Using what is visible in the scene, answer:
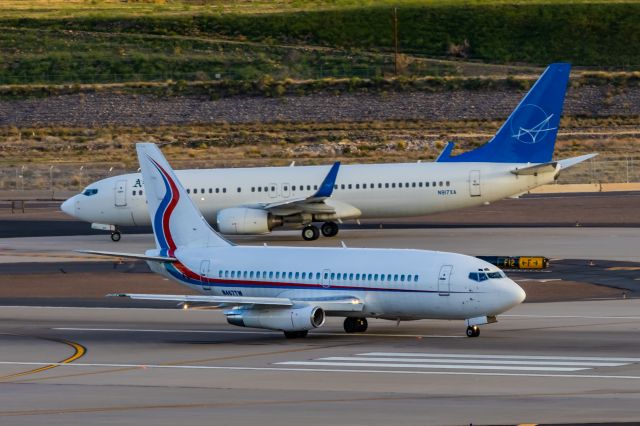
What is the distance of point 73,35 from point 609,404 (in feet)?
493

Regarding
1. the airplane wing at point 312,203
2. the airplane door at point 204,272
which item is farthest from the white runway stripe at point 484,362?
the airplane wing at point 312,203

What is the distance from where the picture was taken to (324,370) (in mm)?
35219

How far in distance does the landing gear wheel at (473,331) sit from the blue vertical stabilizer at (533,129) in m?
28.8

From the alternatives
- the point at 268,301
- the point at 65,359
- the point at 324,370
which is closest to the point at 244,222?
the point at 268,301

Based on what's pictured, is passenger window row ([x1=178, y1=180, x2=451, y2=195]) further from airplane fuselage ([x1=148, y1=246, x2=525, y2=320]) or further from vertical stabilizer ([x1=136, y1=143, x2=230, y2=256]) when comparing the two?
airplane fuselage ([x1=148, y1=246, x2=525, y2=320])

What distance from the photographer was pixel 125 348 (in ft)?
133

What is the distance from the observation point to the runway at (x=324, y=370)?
29.0m

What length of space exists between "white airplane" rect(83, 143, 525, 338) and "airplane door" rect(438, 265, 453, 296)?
0.03m

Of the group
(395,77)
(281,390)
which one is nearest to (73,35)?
(395,77)

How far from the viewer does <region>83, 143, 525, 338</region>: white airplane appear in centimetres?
3925

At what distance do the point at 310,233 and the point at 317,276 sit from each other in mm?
28266

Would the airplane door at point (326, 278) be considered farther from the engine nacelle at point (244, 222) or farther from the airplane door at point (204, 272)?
the engine nacelle at point (244, 222)

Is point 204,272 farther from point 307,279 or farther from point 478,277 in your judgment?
point 478,277

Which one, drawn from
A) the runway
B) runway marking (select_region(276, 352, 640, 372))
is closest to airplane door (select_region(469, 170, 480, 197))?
the runway
